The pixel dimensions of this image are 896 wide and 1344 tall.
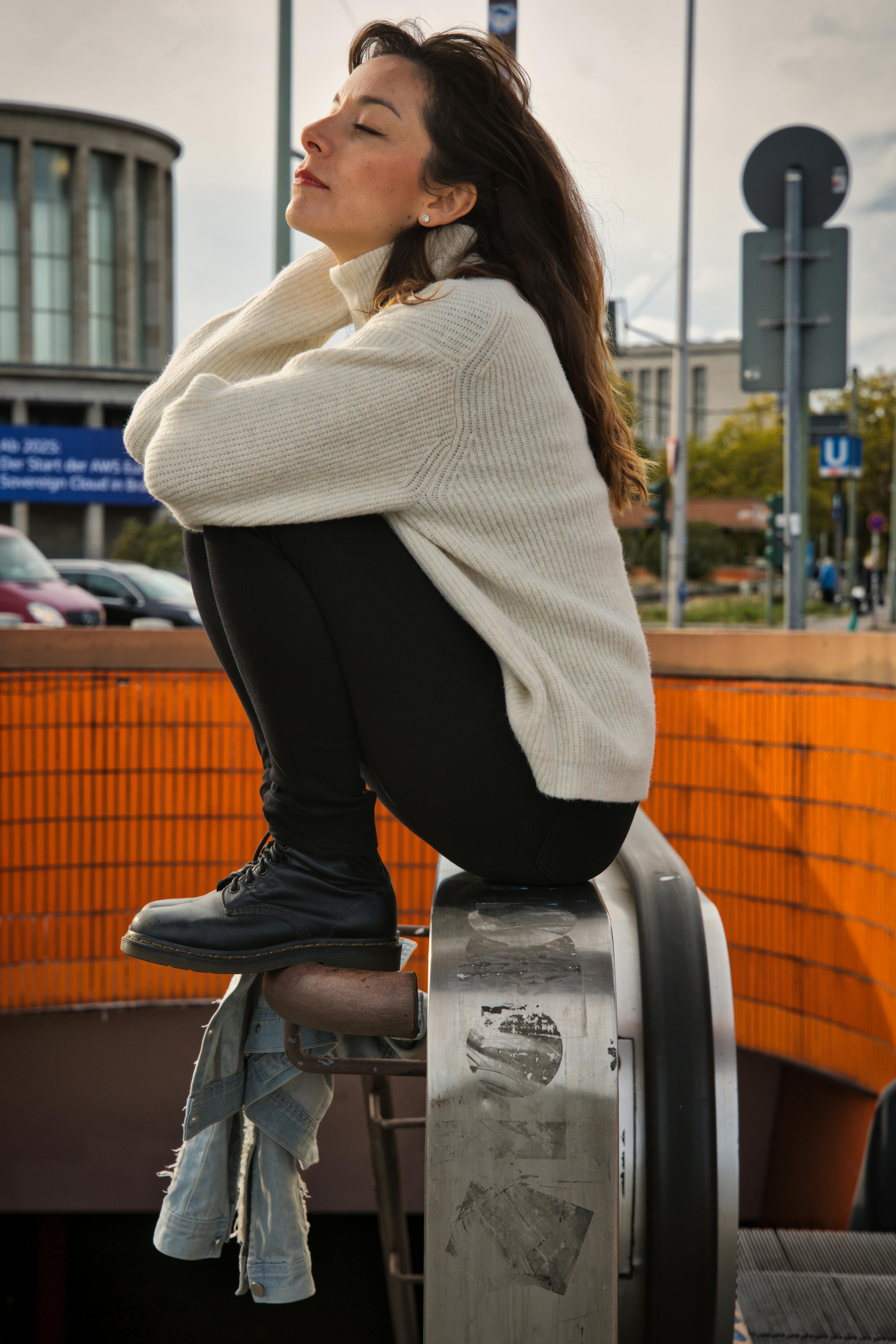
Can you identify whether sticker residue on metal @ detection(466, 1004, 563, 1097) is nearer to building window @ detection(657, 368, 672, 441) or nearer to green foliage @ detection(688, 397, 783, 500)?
green foliage @ detection(688, 397, 783, 500)

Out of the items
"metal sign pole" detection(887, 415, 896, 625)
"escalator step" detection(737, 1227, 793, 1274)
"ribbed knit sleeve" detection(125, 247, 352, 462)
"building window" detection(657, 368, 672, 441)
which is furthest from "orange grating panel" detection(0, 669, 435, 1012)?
"building window" detection(657, 368, 672, 441)

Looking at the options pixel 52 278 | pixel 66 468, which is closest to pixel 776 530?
pixel 66 468

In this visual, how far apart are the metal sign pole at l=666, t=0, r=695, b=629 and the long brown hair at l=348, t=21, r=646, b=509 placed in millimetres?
18522

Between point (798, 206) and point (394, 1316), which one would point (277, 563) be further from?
point (798, 206)

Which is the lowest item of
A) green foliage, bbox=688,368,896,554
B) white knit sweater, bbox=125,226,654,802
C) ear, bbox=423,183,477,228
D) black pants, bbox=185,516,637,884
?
black pants, bbox=185,516,637,884

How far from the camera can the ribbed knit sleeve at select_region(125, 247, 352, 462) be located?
1714 mm

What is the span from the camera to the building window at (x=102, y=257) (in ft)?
123

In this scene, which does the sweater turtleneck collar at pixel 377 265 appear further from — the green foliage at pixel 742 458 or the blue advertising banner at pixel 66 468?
the green foliage at pixel 742 458

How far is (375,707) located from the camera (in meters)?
1.36

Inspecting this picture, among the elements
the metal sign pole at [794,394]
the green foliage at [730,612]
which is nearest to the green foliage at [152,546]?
the green foliage at [730,612]

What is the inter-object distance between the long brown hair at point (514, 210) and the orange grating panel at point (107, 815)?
2.42 metres

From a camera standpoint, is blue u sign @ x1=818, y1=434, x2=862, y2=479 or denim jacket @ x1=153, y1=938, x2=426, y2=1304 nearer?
denim jacket @ x1=153, y1=938, x2=426, y2=1304

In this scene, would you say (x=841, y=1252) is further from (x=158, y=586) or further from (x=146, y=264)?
(x=146, y=264)

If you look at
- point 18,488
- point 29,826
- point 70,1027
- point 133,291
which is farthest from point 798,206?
point 133,291
